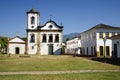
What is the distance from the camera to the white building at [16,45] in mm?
50625

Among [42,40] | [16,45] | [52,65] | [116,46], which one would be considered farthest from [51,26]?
[52,65]

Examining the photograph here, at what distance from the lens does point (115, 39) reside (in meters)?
32.1

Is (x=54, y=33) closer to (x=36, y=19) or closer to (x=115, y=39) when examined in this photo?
(x=36, y=19)

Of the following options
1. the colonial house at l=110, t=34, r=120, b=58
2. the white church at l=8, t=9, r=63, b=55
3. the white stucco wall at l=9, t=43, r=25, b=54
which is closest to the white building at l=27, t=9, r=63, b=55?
the white church at l=8, t=9, r=63, b=55

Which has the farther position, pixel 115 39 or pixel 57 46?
pixel 57 46

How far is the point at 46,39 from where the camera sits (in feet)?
165

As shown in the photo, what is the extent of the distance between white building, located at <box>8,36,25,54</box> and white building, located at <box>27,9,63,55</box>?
5.97 ft

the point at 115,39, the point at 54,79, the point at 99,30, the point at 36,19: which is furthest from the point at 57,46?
the point at 54,79

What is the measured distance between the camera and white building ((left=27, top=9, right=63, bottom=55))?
164 feet

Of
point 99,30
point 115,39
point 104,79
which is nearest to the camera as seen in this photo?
point 104,79

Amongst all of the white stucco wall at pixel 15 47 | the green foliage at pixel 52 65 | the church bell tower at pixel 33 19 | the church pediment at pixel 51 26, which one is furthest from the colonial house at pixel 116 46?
the white stucco wall at pixel 15 47

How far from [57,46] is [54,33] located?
3.29m

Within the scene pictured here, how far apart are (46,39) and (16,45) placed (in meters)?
7.61

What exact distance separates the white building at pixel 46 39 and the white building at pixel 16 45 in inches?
71.6
